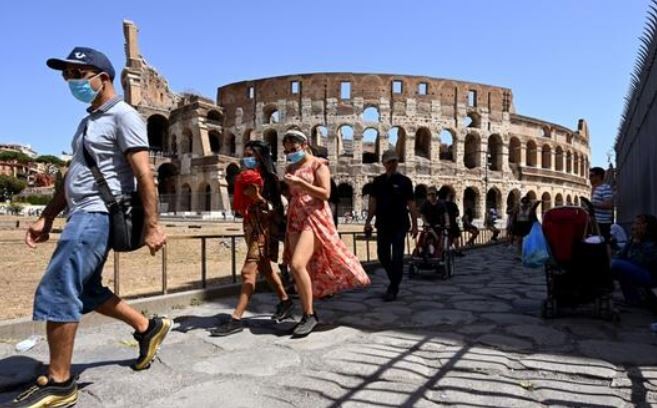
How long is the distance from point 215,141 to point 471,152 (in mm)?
21798

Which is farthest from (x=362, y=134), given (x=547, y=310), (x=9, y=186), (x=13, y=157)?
(x=13, y=157)

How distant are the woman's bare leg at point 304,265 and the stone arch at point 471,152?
36.3m

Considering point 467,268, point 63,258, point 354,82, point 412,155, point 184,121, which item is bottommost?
point 467,268

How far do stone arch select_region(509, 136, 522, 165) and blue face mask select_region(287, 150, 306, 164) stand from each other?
39.2 meters

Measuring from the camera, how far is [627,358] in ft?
9.93

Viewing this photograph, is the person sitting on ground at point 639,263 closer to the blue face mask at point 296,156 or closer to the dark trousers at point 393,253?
the dark trousers at point 393,253

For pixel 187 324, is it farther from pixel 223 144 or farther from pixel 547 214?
pixel 223 144

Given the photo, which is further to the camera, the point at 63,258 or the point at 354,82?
the point at 354,82

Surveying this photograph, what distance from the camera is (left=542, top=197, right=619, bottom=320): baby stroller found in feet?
13.3

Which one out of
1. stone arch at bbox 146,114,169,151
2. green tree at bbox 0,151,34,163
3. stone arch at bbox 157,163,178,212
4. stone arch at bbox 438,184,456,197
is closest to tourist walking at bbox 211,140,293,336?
stone arch at bbox 438,184,456,197

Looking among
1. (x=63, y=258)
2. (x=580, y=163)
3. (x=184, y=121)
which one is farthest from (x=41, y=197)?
(x=63, y=258)

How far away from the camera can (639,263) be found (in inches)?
176

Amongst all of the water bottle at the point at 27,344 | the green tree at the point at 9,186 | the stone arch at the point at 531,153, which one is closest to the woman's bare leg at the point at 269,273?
the water bottle at the point at 27,344

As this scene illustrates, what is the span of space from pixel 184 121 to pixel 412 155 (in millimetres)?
18421
